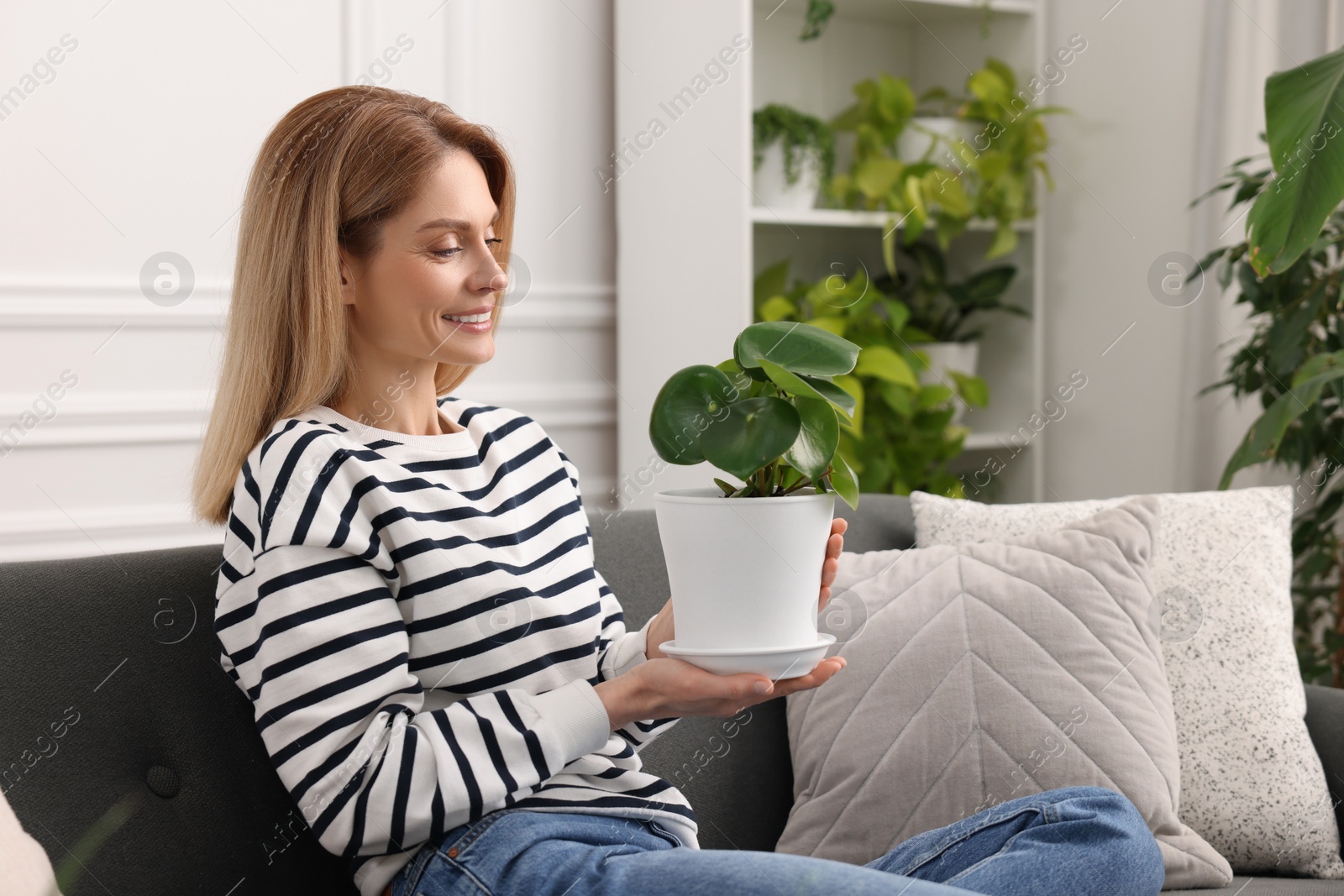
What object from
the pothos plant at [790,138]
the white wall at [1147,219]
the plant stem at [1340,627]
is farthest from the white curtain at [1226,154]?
the pothos plant at [790,138]

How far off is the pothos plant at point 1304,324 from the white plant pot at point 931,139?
0.58 meters

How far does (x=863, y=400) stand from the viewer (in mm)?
2576

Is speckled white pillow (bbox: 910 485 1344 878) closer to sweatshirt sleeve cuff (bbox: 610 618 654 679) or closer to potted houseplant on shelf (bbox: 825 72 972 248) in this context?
sweatshirt sleeve cuff (bbox: 610 618 654 679)

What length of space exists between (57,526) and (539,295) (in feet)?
3.38

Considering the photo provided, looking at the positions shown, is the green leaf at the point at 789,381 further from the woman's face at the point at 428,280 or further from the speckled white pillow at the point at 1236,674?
the speckled white pillow at the point at 1236,674

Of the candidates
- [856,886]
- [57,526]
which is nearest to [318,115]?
[856,886]

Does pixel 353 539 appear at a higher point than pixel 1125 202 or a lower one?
lower

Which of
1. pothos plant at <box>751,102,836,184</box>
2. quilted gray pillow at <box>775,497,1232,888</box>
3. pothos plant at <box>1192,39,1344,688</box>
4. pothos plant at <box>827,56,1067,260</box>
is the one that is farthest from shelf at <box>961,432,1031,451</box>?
quilted gray pillow at <box>775,497,1232,888</box>

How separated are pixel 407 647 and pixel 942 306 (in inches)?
86.0

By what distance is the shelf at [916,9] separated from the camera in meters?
2.69

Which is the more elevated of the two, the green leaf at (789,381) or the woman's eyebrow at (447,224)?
the woman's eyebrow at (447,224)

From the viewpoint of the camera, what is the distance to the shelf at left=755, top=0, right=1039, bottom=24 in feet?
8.81

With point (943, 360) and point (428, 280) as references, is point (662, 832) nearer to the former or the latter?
point (428, 280)

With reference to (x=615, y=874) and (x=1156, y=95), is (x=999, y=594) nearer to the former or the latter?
(x=615, y=874)
